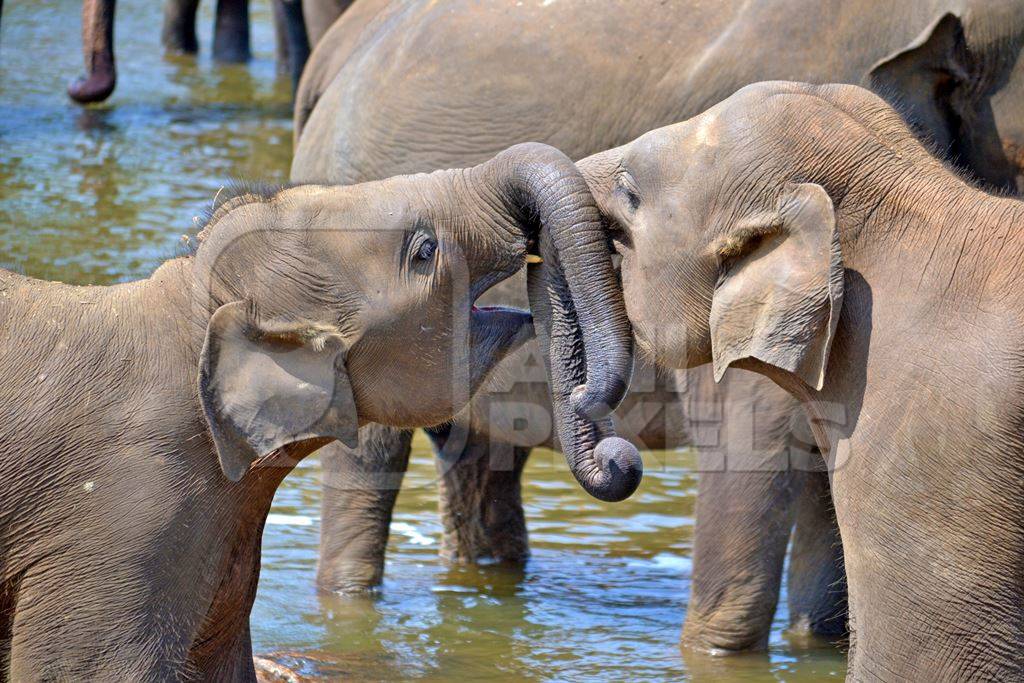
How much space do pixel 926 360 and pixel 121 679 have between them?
156 cm

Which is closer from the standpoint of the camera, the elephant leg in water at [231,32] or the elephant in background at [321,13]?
the elephant in background at [321,13]

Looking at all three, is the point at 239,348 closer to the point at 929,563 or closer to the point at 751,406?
the point at 929,563

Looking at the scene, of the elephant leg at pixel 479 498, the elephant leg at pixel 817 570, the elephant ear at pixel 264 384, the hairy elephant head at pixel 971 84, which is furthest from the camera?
the elephant leg at pixel 479 498

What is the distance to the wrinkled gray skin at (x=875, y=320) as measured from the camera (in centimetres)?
333

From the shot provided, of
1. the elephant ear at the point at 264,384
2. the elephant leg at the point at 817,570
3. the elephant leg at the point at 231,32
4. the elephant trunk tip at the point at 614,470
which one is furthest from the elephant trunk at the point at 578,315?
the elephant leg at the point at 231,32

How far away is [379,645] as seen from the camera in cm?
490

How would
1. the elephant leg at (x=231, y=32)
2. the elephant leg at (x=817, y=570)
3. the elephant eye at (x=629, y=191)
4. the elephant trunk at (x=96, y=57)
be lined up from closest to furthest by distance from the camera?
1. the elephant eye at (x=629, y=191)
2. the elephant leg at (x=817, y=570)
3. the elephant trunk at (x=96, y=57)
4. the elephant leg at (x=231, y=32)

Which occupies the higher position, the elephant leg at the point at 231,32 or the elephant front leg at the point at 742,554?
the elephant front leg at the point at 742,554

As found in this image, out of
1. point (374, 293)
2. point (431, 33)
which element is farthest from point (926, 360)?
point (431, 33)

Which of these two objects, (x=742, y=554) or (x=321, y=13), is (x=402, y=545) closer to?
(x=742, y=554)

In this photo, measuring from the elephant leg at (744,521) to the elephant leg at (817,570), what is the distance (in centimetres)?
27

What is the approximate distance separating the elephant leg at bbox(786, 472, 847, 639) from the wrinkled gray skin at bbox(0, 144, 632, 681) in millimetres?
1875

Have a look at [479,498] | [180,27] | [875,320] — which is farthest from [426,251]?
[180,27]

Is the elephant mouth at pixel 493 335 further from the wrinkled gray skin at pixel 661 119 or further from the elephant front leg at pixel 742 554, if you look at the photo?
the elephant front leg at pixel 742 554
